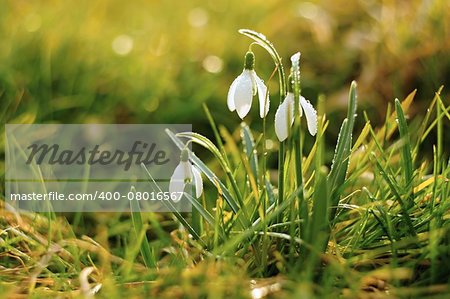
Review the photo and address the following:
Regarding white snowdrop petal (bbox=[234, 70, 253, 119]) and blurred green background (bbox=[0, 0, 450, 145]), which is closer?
white snowdrop petal (bbox=[234, 70, 253, 119])

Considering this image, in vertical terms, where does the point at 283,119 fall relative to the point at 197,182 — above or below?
above

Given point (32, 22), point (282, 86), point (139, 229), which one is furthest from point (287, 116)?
point (32, 22)

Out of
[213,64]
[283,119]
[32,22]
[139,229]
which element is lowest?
Answer: [139,229]

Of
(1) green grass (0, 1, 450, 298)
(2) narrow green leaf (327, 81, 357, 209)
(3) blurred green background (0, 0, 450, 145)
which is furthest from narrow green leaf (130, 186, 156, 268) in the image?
(3) blurred green background (0, 0, 450, 145)

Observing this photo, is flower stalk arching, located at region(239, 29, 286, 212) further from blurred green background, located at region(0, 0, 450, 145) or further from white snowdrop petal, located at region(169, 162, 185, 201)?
blurred green background, located at region(0, 0, 450, 145)

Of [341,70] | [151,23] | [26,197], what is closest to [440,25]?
[341,70]

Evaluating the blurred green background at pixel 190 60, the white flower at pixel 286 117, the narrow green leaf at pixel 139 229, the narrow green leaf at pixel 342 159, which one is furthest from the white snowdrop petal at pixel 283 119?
the blurred green background at pixel 190 60

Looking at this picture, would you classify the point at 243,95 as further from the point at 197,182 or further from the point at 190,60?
the point at 190,60
